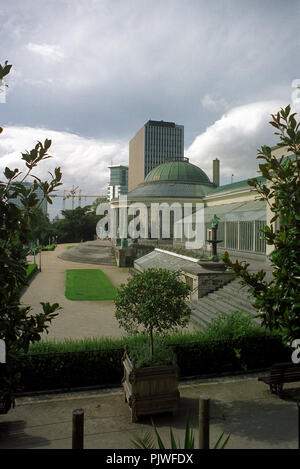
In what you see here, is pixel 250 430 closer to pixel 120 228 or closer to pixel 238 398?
pixel 238 398

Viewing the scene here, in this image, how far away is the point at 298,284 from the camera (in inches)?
212

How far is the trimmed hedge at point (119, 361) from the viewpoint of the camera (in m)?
7.71

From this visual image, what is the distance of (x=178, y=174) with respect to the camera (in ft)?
209

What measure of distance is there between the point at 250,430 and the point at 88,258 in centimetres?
3362

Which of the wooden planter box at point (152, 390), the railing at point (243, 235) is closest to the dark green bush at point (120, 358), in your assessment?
the wooden planter box at point (152, 390)

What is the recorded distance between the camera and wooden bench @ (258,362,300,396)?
284 inches

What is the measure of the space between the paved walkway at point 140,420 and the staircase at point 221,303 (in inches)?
188

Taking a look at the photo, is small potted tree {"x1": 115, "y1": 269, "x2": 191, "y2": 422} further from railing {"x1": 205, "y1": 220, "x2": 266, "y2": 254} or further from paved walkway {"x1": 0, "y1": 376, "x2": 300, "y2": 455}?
railing {"x1": 205, "y1": 220, "x2": 266, "y2": 254}

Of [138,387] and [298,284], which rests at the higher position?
[298,284]

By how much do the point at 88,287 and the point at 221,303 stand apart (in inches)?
410

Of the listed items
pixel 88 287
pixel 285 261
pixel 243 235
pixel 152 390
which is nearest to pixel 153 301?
pixel 152 390

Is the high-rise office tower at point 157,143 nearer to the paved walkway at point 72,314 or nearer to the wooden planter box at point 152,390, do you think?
the paved walkway at point 72,314

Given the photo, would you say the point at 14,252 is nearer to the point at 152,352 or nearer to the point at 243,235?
the point at 152,352
